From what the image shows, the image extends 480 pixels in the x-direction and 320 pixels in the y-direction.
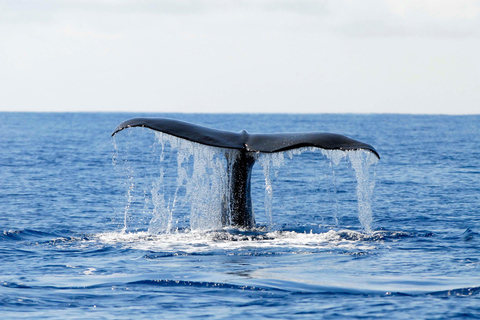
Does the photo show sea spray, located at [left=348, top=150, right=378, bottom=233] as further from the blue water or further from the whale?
the whale

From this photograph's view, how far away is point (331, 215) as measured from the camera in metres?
17.3

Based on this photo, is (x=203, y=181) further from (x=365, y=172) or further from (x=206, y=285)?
(x=206, y=285)

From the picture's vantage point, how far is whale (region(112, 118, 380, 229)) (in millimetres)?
10594

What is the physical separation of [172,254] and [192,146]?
1.70 metres

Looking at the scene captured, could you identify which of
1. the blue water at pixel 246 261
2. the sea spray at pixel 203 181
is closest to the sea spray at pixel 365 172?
the blue water at pixel 246 261

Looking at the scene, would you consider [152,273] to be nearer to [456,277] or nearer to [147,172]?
[456,277]

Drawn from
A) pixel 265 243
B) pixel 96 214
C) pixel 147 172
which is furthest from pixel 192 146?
pixel 147 172

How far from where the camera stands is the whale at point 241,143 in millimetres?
10594

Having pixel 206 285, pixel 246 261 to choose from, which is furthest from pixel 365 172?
pixel 206 285

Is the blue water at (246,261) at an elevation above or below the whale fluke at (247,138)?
below

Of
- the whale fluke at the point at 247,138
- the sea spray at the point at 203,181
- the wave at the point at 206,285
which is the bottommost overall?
the wave at the point at 206,285

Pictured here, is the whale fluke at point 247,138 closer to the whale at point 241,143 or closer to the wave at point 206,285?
the whale at point 241,143

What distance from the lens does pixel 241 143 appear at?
37.9ft

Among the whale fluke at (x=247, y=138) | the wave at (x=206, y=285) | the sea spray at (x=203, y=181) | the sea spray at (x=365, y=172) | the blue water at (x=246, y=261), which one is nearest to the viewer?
the blue water at (x=246, y=261)
